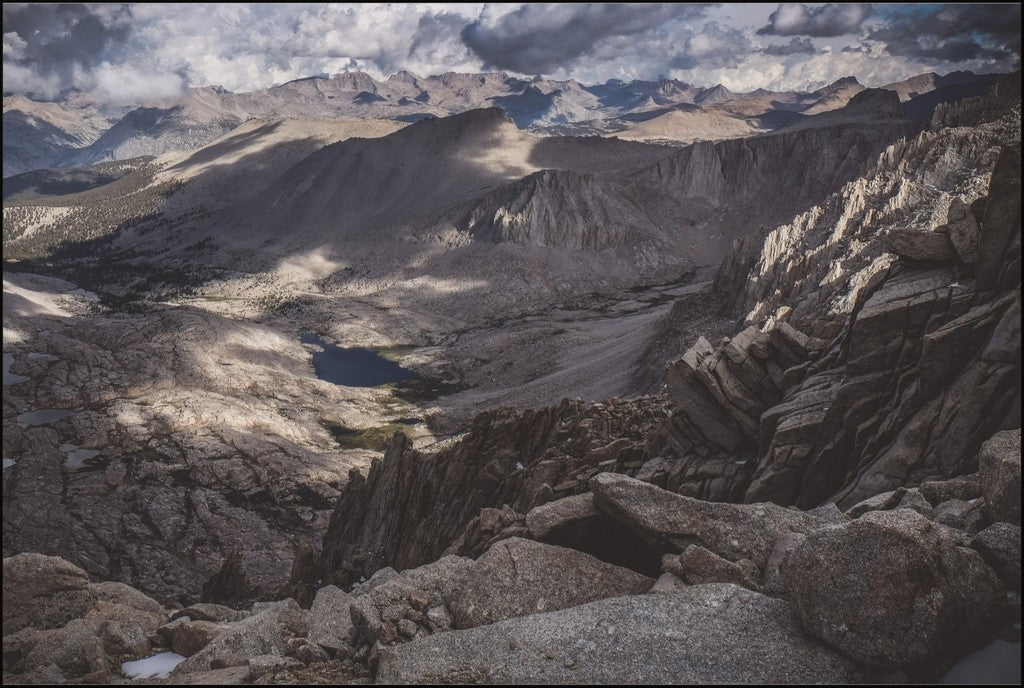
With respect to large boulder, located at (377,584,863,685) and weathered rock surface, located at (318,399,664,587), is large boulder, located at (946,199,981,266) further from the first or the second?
weathered rock surface, located at (318,399,664,587)

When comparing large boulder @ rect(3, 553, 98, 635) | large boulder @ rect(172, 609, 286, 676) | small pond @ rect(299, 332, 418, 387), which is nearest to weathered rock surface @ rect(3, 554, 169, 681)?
large boulder @ rect(3, 553, 98, 635)

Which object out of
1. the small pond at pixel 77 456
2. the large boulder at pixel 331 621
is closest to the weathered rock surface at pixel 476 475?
the large boulder at pixel 331 621

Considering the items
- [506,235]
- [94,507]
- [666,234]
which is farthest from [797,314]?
[666,234]

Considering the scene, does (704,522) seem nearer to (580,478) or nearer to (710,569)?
(710,569)

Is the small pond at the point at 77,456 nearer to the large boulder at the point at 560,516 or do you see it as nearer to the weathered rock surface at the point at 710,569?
the large boulder at the point at 560,516

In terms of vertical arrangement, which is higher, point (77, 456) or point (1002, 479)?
point (1002, 479)

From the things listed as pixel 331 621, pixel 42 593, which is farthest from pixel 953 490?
pixel 42 593

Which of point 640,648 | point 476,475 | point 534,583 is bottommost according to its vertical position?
point 476,475
